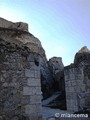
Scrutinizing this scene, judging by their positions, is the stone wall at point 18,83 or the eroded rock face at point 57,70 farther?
the eroded rock face at point 57,70

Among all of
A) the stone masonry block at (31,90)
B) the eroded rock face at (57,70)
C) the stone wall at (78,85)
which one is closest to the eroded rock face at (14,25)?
the stone masonry block at (31,90)

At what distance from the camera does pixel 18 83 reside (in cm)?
Result: 534

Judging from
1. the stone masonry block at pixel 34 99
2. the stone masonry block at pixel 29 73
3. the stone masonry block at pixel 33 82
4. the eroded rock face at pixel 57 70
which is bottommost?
the stone masonry block at pixel 34 99

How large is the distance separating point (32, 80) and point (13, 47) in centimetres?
91

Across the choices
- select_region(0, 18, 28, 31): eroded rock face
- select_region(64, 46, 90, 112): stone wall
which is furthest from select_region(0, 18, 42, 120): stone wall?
select_region(64, 46, 90, 112): stone wall

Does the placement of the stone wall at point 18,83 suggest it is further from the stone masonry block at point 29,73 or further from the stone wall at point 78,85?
the stone wall at point 78,85

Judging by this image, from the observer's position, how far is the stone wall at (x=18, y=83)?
5168mm

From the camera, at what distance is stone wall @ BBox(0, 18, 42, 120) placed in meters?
5.17

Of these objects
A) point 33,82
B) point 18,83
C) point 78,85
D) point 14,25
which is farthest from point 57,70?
point 18,83

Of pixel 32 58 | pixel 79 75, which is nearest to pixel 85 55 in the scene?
pixel 79 75

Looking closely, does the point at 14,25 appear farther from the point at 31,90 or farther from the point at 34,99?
→ the point at 34,99

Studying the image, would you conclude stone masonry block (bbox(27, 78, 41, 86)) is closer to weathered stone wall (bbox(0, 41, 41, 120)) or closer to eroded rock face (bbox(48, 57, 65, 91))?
weathered stone wall (bbox(0, 41, 41, 120))

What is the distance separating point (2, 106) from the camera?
16.7 ft

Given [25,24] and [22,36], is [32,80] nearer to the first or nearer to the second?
[22,36]
